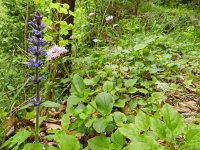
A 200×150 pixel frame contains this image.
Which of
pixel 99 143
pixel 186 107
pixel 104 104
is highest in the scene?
pixel 104 104

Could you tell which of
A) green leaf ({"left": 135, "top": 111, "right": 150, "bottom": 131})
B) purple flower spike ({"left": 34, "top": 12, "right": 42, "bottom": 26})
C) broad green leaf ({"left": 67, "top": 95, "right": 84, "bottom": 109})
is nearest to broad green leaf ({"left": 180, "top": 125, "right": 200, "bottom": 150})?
green leaf ({"left": 135, "top": 111, "right": 150, "bottom": 131})

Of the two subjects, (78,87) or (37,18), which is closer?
(37,18)

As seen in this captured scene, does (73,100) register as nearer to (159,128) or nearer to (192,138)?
(159,128)

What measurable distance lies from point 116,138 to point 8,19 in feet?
13.3

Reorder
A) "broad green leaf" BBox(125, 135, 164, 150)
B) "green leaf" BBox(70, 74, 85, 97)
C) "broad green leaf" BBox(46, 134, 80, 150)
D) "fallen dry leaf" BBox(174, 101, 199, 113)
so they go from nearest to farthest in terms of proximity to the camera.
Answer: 1. "broad green leaf" BBox(125, 135, 164, 150)
2. "broad green leaf" BBox(46, 134, 80, 150)
3. "green leaf" BBox(70, 74, 85, 97)
4. "fallen dry leaf" BBox(174, 101, 199, 113)

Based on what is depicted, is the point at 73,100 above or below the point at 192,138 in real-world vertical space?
below

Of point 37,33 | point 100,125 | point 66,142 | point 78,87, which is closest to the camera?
point 66,142

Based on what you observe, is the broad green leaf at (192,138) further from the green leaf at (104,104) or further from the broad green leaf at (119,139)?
the green leaf at (104,104)

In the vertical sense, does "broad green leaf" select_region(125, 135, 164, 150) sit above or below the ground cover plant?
above

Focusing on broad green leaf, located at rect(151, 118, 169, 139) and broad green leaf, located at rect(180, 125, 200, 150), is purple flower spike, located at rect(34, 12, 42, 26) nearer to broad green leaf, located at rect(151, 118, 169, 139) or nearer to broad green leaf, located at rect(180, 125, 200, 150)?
broad green leaf, located at rect(151, 118, 169, 139)

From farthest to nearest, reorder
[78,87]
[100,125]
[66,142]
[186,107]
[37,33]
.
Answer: [186,107] → [78,87] → [100,125] → [37,33] → [66,142]

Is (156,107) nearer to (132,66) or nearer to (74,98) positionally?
(74,98)

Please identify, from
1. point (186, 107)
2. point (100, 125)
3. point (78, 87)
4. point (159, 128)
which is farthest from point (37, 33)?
point (186, 107)

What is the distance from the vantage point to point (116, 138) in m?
1.31
